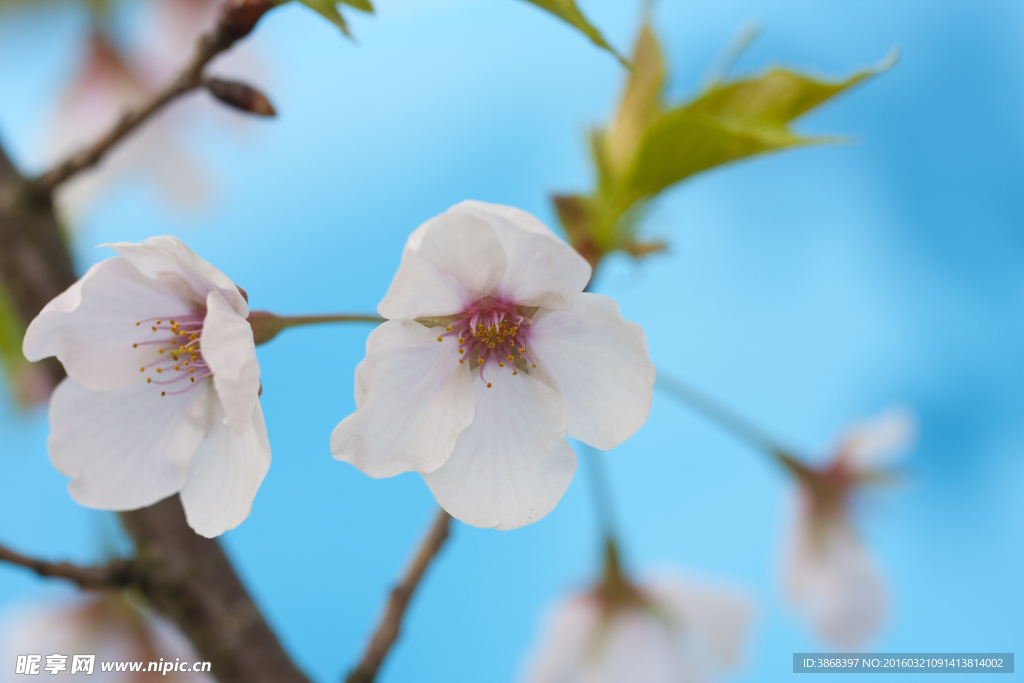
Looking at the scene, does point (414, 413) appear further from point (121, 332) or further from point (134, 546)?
point (134, 546)

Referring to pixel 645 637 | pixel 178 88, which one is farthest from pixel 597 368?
pixel 645 637

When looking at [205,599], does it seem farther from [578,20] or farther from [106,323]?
[578,20]

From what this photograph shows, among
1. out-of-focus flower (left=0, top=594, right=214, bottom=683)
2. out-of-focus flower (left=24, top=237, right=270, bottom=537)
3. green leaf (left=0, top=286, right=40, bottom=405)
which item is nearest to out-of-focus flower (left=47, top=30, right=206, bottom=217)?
green leaf (left=0, top=286, right=40, bottom=405)

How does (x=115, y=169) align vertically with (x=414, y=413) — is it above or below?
above

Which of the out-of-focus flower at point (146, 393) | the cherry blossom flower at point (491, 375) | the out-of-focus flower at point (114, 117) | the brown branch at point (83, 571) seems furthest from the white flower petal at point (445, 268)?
the out-of-focus flower at point (114, 117)

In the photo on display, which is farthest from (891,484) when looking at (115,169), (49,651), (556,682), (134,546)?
(115,169)

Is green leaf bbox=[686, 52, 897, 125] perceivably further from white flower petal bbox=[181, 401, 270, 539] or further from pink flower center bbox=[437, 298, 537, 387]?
white flower petal bbox=[181, 401, 270, 539]
